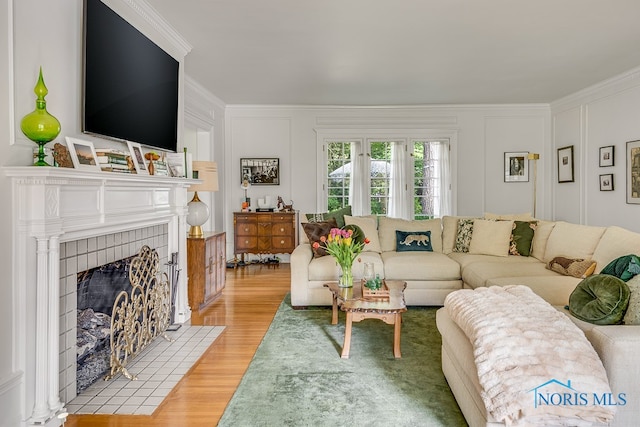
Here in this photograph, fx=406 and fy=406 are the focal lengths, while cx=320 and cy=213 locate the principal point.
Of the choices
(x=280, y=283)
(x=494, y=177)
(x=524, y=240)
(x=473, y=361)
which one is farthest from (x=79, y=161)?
(x=494, y=177)

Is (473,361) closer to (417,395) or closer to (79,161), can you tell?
(417,395)

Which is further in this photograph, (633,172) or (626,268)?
(633,172)

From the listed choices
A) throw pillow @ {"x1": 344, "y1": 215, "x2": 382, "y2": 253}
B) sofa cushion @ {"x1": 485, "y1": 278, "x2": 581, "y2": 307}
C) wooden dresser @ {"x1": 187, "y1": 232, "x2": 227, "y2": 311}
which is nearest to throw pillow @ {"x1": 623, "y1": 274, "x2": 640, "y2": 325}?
sofa cushion @ {"x1": 485, "y1": 278, "x2": 581, "y2": 307}

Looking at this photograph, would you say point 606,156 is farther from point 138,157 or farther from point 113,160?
point 113,160

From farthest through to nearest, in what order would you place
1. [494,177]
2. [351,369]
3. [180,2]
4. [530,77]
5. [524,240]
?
1. [494,177]
2. [530,77]
3. [524,240]
4. [180,2]
5. [351,369]

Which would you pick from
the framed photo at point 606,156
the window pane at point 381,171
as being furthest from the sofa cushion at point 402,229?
the framed photo at point 606,156

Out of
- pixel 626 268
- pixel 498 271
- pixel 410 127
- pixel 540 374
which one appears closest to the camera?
pixel 540 374

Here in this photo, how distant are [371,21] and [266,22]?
883mm

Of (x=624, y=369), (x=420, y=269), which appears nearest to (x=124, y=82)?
(x=420, y=269)

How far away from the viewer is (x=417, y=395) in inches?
93.4

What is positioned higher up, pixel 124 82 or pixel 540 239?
pixel 124 82

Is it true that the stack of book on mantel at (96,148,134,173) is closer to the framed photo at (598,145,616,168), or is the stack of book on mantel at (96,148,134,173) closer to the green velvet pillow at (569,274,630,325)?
the green velvet pillow at (569,274,630,325)

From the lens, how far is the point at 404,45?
397 cm

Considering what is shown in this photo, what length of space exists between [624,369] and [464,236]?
124 inches
